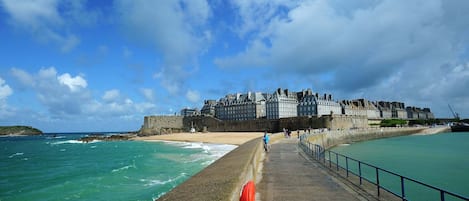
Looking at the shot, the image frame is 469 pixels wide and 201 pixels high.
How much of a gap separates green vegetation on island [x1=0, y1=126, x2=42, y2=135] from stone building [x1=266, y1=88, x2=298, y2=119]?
151 meters

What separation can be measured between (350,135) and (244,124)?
3173cm

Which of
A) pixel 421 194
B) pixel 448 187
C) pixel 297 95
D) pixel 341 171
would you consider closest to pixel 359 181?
pixel 341 171

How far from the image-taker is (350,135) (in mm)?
46938

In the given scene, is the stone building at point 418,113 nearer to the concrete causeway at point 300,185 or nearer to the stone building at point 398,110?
the stone building at point 398,110

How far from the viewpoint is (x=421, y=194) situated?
1170cm

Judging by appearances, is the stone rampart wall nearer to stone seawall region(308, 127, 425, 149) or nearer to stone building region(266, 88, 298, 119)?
stone building region(266, 88, 298, 119)

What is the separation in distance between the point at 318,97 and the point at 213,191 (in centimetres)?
8629

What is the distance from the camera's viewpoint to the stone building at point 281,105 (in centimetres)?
8856

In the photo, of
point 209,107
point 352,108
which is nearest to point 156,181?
point 352,108

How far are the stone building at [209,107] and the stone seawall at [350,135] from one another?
63117 millimetres

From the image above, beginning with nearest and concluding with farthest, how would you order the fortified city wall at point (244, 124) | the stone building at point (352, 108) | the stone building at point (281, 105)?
the fortified city wall at point (244, 124) → the stone building at point (281, 105) → the stone building at point (352, 108)

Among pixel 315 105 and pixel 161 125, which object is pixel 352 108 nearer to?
pixel 315 105

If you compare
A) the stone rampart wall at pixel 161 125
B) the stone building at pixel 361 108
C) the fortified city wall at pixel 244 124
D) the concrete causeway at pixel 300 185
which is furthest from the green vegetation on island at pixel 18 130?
the concrete causeway at pixel 300 185

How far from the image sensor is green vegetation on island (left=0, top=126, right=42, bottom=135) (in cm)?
17485
